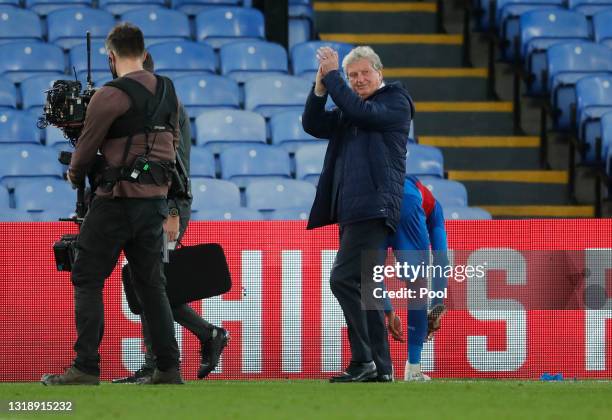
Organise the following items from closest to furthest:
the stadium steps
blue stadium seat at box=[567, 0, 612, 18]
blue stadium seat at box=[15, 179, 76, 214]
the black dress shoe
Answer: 1. the black dress shoe
2. blue stadium seat at box=[15, 179, 76, 214]
3. the stadium steps
4. blue stadium seat at box=[567, 0, 612, 18]

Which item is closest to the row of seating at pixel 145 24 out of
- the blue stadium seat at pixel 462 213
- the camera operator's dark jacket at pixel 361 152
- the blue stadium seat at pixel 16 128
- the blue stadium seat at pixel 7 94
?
the blue stadium seat at pixel 7 94

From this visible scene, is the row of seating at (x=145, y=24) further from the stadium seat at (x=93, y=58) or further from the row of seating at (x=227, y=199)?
the row of seating at (x=227, y=199)

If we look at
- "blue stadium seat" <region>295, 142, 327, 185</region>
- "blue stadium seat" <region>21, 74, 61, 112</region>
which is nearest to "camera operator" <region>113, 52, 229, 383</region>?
"blue stadium seat" <region>295, 142, 327, 185</region>

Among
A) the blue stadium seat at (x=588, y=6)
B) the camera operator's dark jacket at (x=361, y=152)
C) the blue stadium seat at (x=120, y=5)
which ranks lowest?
the camera operator's dark jacket at (x=361, y=152)

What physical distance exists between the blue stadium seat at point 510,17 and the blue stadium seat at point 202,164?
4.00 m

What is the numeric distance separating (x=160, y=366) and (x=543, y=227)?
2.78m

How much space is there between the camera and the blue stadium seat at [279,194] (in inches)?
382

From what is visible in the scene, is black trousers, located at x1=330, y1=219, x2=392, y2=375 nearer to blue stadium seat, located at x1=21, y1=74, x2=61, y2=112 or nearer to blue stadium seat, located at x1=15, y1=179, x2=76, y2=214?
blue stadium seat, located at x1=15, y1=179, x2=76, y2=214

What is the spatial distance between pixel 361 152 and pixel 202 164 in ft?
12.2

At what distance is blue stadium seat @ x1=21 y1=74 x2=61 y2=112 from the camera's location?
36.1 ft

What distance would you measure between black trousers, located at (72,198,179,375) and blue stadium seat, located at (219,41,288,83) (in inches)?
220

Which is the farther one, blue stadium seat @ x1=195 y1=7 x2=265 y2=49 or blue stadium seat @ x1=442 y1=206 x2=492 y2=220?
blue stadium seat @ x1=195 y1=7 x2=265 y2=49

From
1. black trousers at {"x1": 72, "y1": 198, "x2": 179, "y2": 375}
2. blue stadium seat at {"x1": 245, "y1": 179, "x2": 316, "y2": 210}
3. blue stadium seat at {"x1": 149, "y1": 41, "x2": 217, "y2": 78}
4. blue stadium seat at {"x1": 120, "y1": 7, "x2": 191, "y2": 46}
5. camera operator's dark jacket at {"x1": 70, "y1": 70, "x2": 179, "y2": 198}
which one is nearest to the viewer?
camera operator's dark jacket at {"x1": 70, "y1": 70, "x2": 179, "y2": 198}

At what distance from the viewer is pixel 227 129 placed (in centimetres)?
1075
